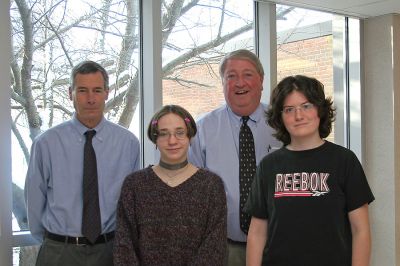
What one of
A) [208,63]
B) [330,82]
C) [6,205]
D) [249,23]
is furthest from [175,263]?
[330,82]

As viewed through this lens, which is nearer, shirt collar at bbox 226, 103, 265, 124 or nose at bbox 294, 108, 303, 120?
nose at bbox 294, 108, 303, 120

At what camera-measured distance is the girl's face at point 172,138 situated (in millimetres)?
2043

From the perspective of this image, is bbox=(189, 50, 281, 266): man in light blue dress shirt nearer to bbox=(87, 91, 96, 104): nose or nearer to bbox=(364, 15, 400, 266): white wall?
bbox=(87, 91, 96, 104): nose

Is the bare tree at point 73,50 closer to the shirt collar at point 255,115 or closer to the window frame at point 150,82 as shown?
the window frame at point 150,82

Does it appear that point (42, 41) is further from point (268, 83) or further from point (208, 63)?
point (268, 83)

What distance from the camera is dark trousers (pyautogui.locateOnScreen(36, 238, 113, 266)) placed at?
222cm

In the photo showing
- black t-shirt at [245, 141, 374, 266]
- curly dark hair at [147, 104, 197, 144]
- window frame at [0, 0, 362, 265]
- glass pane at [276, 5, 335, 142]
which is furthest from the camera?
glass pane at [276, 5, 335, 142]

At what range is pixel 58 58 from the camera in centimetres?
303

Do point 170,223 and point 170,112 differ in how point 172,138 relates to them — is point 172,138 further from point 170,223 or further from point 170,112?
point 170,223

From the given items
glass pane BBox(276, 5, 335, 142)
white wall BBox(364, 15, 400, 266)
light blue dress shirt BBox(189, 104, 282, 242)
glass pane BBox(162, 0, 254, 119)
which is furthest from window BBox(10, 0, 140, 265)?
white wall BBox(364, 15, 400, 266)

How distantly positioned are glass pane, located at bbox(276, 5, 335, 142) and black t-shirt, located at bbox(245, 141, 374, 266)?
2165 mm

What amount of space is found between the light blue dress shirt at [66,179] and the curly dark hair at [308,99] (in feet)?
2.75

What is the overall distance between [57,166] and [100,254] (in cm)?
48

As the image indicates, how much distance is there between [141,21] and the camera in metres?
3.35
